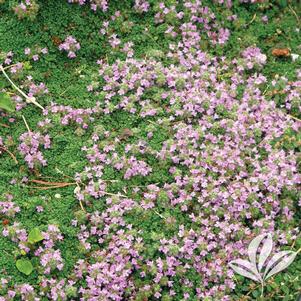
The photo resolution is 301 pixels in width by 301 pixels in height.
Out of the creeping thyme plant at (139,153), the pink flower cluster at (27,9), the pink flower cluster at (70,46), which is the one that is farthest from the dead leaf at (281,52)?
the pink flower cluster at (27,9)

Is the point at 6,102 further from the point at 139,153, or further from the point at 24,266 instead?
the point at 24,266

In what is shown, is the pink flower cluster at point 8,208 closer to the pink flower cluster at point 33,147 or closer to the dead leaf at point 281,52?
the pink flower cluster at point 33,147

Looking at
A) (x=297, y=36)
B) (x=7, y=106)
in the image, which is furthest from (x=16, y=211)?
(x=297, y=36)

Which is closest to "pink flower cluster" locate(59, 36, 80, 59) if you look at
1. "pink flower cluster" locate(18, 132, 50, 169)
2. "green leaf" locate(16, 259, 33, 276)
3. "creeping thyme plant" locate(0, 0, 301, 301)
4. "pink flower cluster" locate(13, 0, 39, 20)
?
"creeping thyme plant" locate(0, 0, 301, 301)

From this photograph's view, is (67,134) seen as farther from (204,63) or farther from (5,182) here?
(204,63)

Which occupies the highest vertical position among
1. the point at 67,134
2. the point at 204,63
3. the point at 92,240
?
the point at 204,63

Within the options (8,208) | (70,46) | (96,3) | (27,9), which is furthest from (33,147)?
(96,3)
